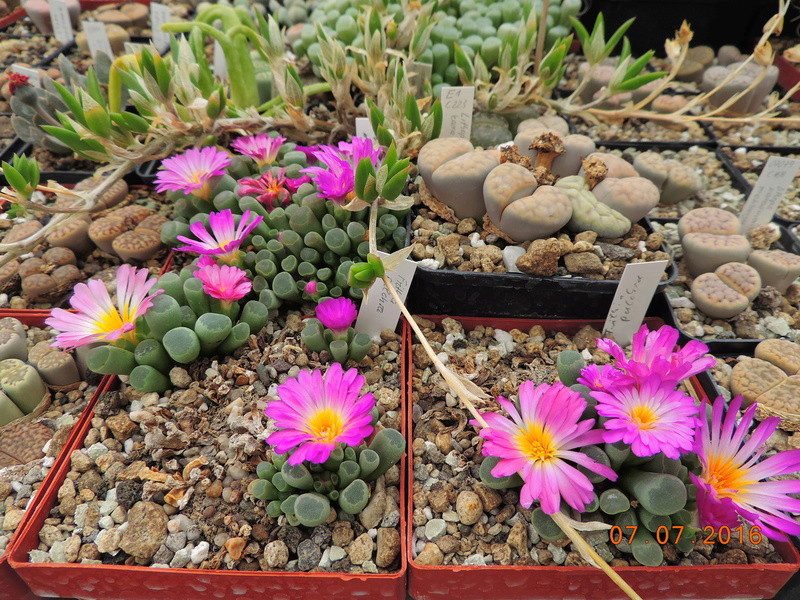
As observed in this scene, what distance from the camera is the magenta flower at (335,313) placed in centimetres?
112

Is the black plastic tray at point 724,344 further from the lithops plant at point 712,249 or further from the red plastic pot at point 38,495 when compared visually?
the red plastic pot at point 38,495

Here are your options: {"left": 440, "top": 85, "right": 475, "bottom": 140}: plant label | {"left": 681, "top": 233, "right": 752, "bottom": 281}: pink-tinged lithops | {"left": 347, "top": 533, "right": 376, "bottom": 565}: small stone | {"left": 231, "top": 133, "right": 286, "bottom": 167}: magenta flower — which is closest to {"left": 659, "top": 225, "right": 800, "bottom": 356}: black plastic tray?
{"left": 681, "top": 233, "right": 752, "bottom": 281}: pink-tinged lithops

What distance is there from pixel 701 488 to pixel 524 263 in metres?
0.57

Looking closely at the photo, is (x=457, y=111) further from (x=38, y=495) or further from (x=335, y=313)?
(x=38, y=495)

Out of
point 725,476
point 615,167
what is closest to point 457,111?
point 615,167

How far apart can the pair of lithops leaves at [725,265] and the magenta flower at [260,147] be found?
1091mm

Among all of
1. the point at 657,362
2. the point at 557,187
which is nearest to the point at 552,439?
the point at 657,362

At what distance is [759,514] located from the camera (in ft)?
2.63

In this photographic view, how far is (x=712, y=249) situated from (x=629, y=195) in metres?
0.26

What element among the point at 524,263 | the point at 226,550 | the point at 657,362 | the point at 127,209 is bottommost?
the point at 226,550

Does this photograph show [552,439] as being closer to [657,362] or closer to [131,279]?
[657,362]

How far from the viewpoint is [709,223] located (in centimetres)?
144

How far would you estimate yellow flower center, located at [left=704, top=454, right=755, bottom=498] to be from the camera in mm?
858

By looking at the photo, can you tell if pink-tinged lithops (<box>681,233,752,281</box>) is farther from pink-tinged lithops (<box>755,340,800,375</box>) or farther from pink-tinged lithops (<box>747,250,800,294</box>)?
pink-tinged lithops (<box>755,340,800,375</box>)
